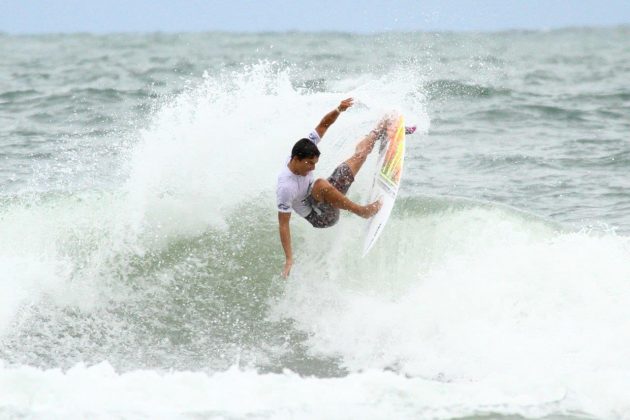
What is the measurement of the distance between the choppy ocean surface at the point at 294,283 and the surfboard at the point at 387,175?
1.31ft

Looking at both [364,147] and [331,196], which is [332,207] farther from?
[364,147]

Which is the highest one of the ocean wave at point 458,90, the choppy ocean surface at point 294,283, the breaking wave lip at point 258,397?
the ocean wave at point 458,90

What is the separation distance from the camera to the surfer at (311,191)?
8469 millimetres

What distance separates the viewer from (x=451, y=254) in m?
9.97

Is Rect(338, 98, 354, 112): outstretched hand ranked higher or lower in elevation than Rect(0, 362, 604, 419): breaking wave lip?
higher

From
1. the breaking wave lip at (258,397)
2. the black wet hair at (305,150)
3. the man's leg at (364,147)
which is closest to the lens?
the breaking wave lip at (258,397)

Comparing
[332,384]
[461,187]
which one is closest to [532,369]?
[332,384]

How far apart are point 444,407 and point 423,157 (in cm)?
896

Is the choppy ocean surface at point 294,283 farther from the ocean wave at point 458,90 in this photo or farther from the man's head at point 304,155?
the ocean wave at point 458,90

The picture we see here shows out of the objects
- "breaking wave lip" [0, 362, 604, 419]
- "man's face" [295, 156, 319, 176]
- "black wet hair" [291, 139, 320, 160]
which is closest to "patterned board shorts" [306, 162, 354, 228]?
"man's face" [295, 156, 319, 176]

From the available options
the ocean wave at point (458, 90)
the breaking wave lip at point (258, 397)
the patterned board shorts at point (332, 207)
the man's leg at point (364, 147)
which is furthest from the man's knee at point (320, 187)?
the ocean wave at point (458, 90)

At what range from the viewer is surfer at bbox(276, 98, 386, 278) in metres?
8.47

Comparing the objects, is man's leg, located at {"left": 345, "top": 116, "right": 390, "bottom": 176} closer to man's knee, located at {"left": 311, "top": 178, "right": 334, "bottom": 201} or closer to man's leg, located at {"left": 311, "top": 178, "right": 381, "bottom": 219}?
man's leg, located at {"left": 311, "top": 178, "right": 381, "bottom": 219}

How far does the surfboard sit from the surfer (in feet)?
0.38
